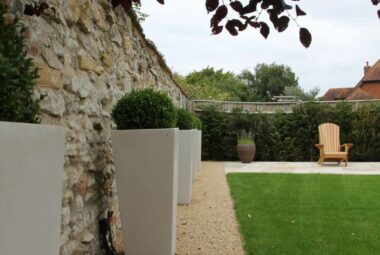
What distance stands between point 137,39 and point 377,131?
8.66 meters

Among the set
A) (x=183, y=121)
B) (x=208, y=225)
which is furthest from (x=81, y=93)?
(x=183, y=121)

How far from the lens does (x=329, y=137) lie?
10438mm

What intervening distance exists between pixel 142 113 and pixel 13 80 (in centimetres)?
172

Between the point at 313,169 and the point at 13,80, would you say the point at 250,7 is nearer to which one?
the point at 13,80

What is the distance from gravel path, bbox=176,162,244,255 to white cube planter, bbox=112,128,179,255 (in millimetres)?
458

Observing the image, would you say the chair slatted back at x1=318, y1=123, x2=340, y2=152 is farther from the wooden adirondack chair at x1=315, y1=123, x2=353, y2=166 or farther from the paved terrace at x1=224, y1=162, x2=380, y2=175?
the paved terrace at x1=224, y1=162, x2=380, y2=175

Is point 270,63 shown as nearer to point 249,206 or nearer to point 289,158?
point 289,158

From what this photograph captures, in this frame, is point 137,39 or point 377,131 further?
point 377,131

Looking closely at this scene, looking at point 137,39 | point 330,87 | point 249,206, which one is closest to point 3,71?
point 137,39

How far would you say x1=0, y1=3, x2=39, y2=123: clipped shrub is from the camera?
1.21m

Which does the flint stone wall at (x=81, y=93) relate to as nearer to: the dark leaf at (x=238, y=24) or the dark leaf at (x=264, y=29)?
the dark leaf at (x=238, y=24)

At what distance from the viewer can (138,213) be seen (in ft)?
8.80

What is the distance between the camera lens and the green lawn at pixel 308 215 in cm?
323

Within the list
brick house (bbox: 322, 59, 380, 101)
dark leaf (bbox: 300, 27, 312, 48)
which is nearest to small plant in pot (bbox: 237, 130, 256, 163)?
dark leaf (bbox: 300, 27, 312, 48)
